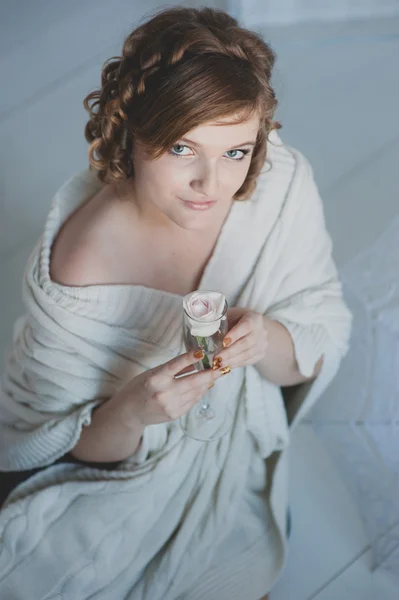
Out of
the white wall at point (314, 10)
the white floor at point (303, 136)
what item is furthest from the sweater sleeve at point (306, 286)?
the white wall at point (314, 10)

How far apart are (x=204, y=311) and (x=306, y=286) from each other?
17.7 inches

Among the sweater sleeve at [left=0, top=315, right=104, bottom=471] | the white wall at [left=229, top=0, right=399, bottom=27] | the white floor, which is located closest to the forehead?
the sweater sleeve at [left=0, top=315, right=104, bottom=471]

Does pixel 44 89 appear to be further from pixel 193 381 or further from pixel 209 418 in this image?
pixel 193 381

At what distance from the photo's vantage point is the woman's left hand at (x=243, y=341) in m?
1.20

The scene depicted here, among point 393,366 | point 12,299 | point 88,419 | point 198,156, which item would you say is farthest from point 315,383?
point 12,299

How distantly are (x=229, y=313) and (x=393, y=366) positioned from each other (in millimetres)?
478

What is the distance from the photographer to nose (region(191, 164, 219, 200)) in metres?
1.16

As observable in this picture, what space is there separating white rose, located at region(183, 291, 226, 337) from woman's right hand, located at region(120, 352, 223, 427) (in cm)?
6

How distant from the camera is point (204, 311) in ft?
3.55

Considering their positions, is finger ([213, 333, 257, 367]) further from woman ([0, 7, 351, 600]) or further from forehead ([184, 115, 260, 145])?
forehead ([184, 115, 260, 145])

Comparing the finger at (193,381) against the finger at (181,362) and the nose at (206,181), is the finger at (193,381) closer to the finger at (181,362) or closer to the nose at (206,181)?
the finger at (181,362)

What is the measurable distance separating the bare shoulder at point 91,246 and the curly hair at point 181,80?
149 millimetres

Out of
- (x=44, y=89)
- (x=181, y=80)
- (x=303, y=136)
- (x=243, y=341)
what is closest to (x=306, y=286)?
(x=243, y=341)

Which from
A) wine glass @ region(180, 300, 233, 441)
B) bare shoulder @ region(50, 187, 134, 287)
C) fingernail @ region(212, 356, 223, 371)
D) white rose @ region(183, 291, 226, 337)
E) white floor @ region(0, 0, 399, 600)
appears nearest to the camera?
white rose @ region(183, 291, 226, 337)
